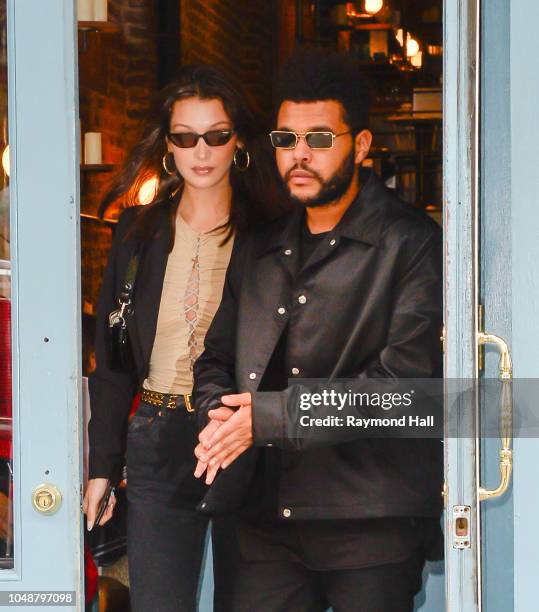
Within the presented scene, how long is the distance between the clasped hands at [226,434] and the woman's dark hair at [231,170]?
2.21 feet

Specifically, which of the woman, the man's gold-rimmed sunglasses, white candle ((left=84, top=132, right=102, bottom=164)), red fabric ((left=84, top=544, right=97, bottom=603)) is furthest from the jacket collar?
white candle ((left=84, top=132, right=102, bottom=164))

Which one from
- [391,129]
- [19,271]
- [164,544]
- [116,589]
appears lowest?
[116,589]

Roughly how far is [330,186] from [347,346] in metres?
0.45

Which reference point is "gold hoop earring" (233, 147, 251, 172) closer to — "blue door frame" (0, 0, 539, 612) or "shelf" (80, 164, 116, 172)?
"blue door frame" (0, 0, 539, 612)

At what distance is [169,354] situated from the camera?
3176 mm

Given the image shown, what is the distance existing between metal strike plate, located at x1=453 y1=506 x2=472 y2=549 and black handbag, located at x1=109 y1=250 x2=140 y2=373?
115cm

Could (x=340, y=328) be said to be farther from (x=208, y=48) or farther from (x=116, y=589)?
(x=208, y=48)

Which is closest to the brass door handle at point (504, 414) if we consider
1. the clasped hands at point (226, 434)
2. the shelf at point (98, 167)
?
the clasped hands at point (226, 434)

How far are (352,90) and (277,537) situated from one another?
1155 millimetres

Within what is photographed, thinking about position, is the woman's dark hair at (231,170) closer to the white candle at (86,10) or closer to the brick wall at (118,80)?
the white candle at (86,10)

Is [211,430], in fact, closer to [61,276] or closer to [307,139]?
[61,276]

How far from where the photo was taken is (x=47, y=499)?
259cm

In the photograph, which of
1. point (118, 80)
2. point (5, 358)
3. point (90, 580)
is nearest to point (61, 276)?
point (5, 358)

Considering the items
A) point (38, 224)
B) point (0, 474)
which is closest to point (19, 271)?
point (38, 224)
